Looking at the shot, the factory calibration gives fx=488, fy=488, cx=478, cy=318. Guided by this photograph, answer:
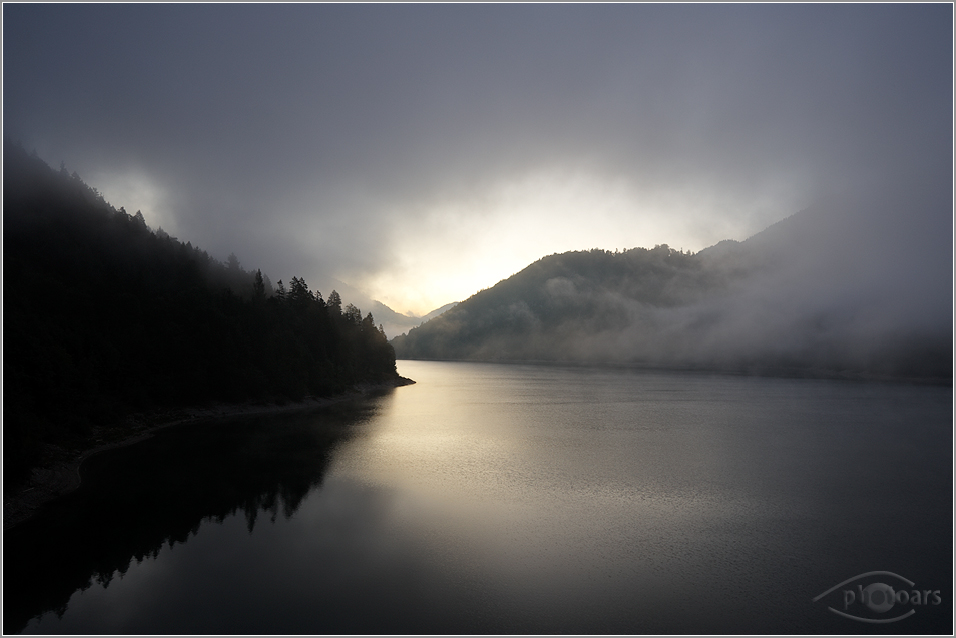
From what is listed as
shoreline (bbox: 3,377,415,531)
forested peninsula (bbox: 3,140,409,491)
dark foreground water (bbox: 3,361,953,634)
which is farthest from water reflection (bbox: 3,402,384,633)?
forested peninsula (bbox: 3,140,409,491)

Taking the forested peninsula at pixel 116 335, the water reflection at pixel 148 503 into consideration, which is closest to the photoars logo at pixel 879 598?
the water reflection at pixel 148 503

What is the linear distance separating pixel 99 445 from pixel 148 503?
15896 mm

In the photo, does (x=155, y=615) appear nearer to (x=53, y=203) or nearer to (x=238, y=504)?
(x=238, y=504)

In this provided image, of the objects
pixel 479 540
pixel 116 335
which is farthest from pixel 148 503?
pixel 116 335

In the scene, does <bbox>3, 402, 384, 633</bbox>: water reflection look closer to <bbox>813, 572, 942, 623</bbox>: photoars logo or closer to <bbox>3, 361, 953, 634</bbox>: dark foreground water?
<bbox>3, 361, 953, 634</bbox>: dark foreground water

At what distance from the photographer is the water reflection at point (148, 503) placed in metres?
19.2

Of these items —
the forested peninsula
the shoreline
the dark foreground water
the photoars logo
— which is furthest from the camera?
the forested peninsula

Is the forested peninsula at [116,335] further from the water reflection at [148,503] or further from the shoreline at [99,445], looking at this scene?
the water reflection at [148,503]

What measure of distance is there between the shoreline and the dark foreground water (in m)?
1.31

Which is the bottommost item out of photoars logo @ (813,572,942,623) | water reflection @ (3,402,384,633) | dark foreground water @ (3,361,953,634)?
photoars logo @ (813,572,942,623)

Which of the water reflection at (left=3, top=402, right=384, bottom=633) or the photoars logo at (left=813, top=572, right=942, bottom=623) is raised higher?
the water reflection at (left=3, top=402, right=384, bottom=633)

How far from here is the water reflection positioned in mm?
19203

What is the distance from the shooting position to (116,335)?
51.4m

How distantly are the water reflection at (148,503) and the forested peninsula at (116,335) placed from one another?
4.16 meters
